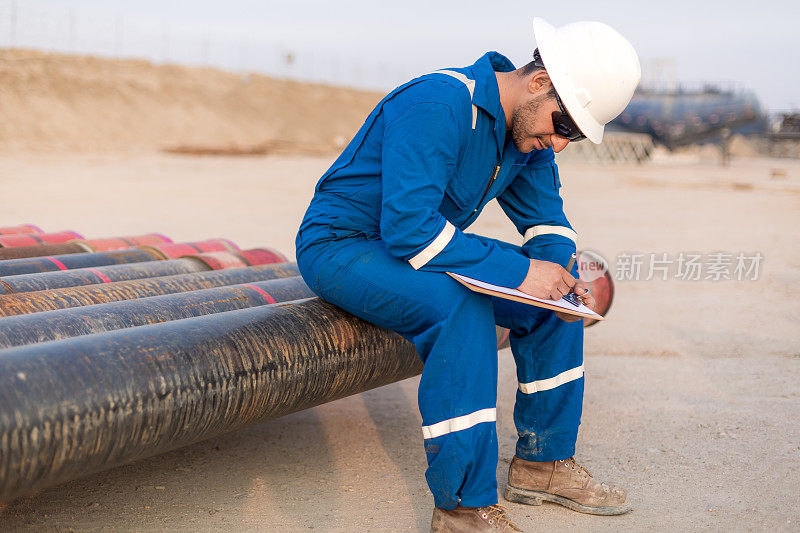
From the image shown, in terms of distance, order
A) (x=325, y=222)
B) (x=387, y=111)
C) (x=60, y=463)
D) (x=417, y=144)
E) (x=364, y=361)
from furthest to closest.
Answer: (x=364, y=361), (x=325, y=222), (x=387, y=111), (x=417, y=144), (x=60, y=463)

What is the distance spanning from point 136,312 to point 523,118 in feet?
5.54

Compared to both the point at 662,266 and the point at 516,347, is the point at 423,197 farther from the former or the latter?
the point at 662,266

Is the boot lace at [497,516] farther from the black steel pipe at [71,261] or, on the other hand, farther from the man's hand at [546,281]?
the black steel pipe at [71,261]

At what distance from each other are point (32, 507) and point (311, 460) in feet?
3.85

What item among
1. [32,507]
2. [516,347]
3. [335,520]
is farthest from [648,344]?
[32,507]

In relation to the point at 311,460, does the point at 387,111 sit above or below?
above

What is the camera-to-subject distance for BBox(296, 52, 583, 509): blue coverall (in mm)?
2506

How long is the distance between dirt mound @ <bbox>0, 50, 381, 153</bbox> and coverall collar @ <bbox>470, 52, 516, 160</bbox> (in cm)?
2937

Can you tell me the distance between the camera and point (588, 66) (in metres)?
2.72

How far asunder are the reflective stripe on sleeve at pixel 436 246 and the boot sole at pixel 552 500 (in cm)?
112

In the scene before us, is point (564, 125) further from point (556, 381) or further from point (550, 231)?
point (556, 381)

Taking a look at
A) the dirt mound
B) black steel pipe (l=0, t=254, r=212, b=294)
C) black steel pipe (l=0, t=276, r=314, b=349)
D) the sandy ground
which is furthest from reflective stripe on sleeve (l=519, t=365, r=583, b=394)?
the dirt mound

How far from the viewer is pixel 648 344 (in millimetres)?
5703

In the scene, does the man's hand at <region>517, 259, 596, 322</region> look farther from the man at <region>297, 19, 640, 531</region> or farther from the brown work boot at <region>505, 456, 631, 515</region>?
the brown work boot at <region>505, 456, 631, 515</region>
